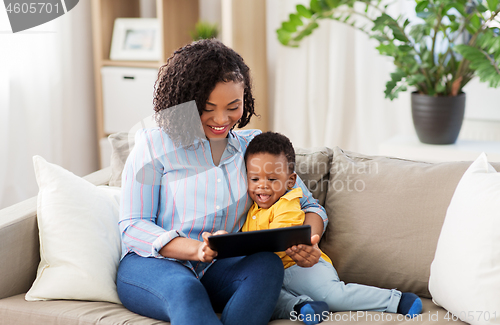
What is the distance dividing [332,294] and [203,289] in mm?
353

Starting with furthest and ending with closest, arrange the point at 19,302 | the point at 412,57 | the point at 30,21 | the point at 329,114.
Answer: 1. the point at 329,114
2. the point at 30,21
3. the point at 412,57
4. the point at 19,302

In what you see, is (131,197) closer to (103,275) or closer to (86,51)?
(103,275)

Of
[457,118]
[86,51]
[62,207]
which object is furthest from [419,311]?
[86,51]

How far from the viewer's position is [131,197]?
1268 mm

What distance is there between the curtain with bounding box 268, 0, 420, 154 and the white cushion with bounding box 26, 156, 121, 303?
181 centimetres

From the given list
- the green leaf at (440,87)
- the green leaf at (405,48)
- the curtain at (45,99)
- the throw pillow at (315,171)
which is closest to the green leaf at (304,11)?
the green leaf at (405,48)

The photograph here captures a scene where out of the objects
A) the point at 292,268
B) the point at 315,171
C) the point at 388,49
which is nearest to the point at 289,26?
the point at 388,49

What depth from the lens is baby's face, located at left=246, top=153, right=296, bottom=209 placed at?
137 centimetres

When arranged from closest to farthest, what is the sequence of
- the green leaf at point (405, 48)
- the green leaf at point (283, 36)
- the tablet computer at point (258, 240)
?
the tablet computer at point (258, 240) → the green leaf at point (405, 48) → the green leaf at point (283, 36)

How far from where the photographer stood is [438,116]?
2.30 metres

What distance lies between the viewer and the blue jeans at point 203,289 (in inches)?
43.1

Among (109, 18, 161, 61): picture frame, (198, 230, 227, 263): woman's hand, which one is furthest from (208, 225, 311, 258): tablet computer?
(109, 18, 161, 61): picture frame

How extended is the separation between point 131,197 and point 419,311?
31.1 inches

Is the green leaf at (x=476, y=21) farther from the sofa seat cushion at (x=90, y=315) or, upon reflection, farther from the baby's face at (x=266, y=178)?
the sofa seat cushion at (x=90, y=315)
